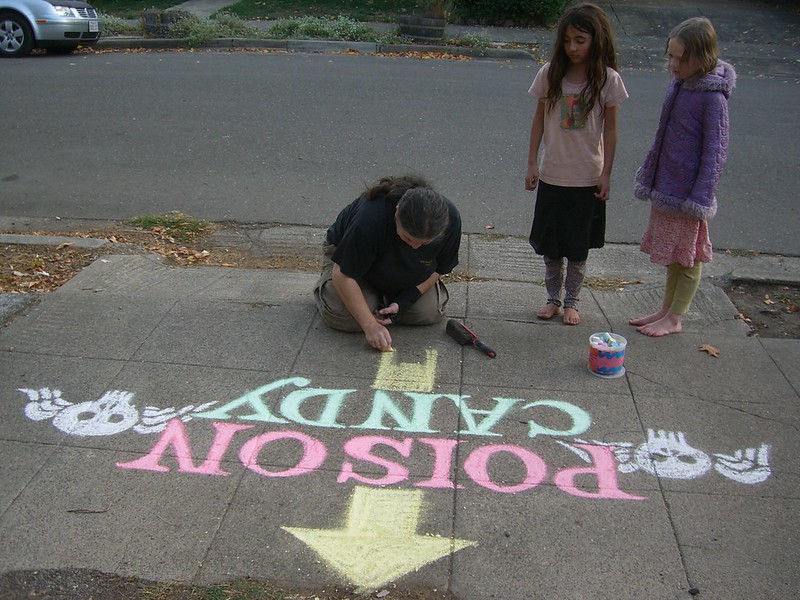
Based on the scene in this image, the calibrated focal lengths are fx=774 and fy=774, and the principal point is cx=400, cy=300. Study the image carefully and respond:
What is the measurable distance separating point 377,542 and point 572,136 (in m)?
2.33

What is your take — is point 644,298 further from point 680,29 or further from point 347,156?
point 347,156

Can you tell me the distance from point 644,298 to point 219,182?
3660mm

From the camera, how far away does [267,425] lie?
329cm

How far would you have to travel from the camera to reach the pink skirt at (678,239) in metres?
3.94

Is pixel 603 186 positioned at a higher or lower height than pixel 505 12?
lower

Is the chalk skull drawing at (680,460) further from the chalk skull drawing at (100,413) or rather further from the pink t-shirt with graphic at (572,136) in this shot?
the chalk skull drawing at (100,413)

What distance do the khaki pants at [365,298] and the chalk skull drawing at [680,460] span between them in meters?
1.21

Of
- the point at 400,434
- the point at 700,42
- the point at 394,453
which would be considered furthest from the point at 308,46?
the point at 394,453

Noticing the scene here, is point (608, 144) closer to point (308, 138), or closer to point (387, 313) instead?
point (387, 313)

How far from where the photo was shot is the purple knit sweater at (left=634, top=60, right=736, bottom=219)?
12.0 ft

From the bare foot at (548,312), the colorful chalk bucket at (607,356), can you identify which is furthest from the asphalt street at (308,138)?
the colorful chalk bucket at (607,356)

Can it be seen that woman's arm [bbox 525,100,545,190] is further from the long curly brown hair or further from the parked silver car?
the parked silver car

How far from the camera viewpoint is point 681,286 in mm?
4141

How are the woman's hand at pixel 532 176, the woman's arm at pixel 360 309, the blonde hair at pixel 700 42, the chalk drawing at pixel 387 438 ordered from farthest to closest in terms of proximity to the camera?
the woman's hand at pixel 532 176 < the woman's arm at pixel 360 309 < the blonde hair at pixel 700 42 < the chalk drawing at pixel 387 438
